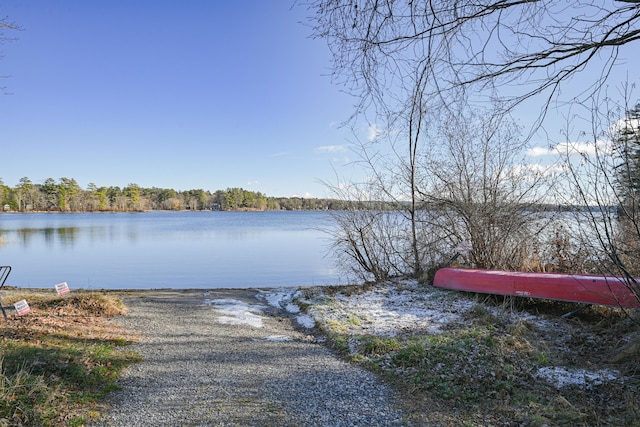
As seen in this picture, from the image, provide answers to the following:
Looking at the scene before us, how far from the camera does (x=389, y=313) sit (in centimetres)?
741

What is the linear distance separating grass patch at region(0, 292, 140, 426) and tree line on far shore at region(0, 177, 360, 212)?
2111 inches

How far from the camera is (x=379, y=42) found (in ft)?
9.21

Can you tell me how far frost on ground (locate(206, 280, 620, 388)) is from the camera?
5.98 m

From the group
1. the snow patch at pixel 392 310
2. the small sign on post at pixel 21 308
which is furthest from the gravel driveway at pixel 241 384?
the small sign on post at pixel 21 308

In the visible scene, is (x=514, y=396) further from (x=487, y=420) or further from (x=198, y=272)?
(x=198, y=272)

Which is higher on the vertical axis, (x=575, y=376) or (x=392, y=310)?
(x=575, y=376)

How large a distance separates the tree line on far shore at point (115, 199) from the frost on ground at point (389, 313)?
50.3m

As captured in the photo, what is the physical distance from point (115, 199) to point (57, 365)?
11111cm

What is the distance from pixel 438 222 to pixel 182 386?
7666 mm

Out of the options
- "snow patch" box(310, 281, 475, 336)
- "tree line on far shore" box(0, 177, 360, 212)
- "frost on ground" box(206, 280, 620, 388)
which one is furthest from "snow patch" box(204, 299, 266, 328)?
"tree line on far shore" box(0, 177, 360, 212)

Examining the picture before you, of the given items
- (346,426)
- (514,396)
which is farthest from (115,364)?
(514,396)

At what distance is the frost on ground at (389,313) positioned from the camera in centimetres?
598

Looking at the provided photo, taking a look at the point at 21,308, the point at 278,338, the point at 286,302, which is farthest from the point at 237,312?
the point at 21,308

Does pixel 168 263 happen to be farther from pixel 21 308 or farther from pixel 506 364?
pixel 506 364
